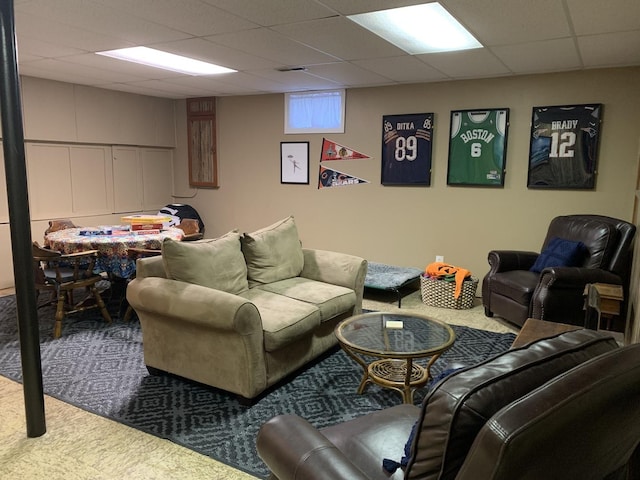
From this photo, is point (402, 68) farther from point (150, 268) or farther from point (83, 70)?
point (83, 70)

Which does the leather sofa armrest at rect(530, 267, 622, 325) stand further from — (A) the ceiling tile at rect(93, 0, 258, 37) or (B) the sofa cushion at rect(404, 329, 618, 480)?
(A) the ceiling tile at rect(93, 0, 258, 37)

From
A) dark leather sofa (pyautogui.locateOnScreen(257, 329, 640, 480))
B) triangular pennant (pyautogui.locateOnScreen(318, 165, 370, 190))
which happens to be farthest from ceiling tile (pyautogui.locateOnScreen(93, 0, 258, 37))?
triangular pennant (pyautogui.locateOnScreen(318, 165, 370, 190))

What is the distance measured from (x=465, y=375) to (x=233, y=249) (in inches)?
97.3

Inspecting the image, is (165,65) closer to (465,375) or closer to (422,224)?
(422,224)

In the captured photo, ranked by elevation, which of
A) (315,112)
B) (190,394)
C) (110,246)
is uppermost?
(315,112)

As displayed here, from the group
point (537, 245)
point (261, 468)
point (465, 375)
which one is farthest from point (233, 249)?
point (537, 245)

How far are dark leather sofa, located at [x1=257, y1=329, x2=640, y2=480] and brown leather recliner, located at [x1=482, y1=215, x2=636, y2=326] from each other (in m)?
2.45

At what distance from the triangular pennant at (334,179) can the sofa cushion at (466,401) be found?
4656mm

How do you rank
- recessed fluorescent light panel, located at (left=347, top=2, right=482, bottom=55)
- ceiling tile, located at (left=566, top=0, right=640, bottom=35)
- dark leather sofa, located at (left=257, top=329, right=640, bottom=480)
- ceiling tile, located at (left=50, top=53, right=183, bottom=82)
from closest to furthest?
dark leather sofa, located at (left=257, top=329, right=640, bottom=480) → ceiling tile, located at (left=566, top=0, right=640, bottom=35) → recessed fluorescent light panel, located at (left=347, top=2, right=482, bottom=55) → ceiling tile, located at (left=50, top=53, right=183, bottom=82)

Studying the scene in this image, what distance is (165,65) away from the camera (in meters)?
4.50

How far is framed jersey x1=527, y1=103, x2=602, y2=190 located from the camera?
14.5 feet

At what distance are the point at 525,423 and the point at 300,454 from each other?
673mm

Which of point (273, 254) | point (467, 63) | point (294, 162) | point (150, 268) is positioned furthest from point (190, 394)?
point (294, 162)

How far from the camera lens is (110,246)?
405 cm
